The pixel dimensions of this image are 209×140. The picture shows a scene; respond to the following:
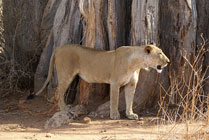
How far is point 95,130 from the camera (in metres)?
4.84

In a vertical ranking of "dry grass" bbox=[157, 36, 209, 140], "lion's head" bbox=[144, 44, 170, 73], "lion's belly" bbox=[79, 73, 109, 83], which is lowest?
"dry grass" bbox=[157, 36, 209, 140]

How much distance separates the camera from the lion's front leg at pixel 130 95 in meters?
5.53

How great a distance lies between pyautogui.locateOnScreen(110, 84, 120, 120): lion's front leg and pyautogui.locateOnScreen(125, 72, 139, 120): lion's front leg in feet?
0.71

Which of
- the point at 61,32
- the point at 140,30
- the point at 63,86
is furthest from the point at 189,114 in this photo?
the point at 61,32

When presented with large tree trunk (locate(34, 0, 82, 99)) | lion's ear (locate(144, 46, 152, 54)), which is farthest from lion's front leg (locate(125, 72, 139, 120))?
large tree trunk (locate(34, 0, 82, 99))

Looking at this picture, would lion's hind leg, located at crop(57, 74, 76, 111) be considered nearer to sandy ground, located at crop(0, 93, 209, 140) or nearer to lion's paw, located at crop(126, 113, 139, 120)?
sandy ground, located at crop(0, 93, 209, 140)

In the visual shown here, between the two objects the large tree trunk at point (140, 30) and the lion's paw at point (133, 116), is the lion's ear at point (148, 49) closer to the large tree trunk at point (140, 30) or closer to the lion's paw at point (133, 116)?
the large tree trunk at point (140, 30)

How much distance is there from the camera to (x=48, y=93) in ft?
21.9

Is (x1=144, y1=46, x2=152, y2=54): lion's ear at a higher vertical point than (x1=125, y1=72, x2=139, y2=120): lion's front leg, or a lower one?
higher

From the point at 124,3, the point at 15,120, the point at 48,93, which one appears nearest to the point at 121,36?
the point at 124,3

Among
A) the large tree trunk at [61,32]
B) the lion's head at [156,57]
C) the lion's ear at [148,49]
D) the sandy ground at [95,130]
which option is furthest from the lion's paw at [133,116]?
the large tree trunk at [61,32]

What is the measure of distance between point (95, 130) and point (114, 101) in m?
0.73

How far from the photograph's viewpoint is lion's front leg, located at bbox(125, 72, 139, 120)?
18.1 feet

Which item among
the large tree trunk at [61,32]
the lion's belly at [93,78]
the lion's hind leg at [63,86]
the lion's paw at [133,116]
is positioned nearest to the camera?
the lion's paw at [133,116]
